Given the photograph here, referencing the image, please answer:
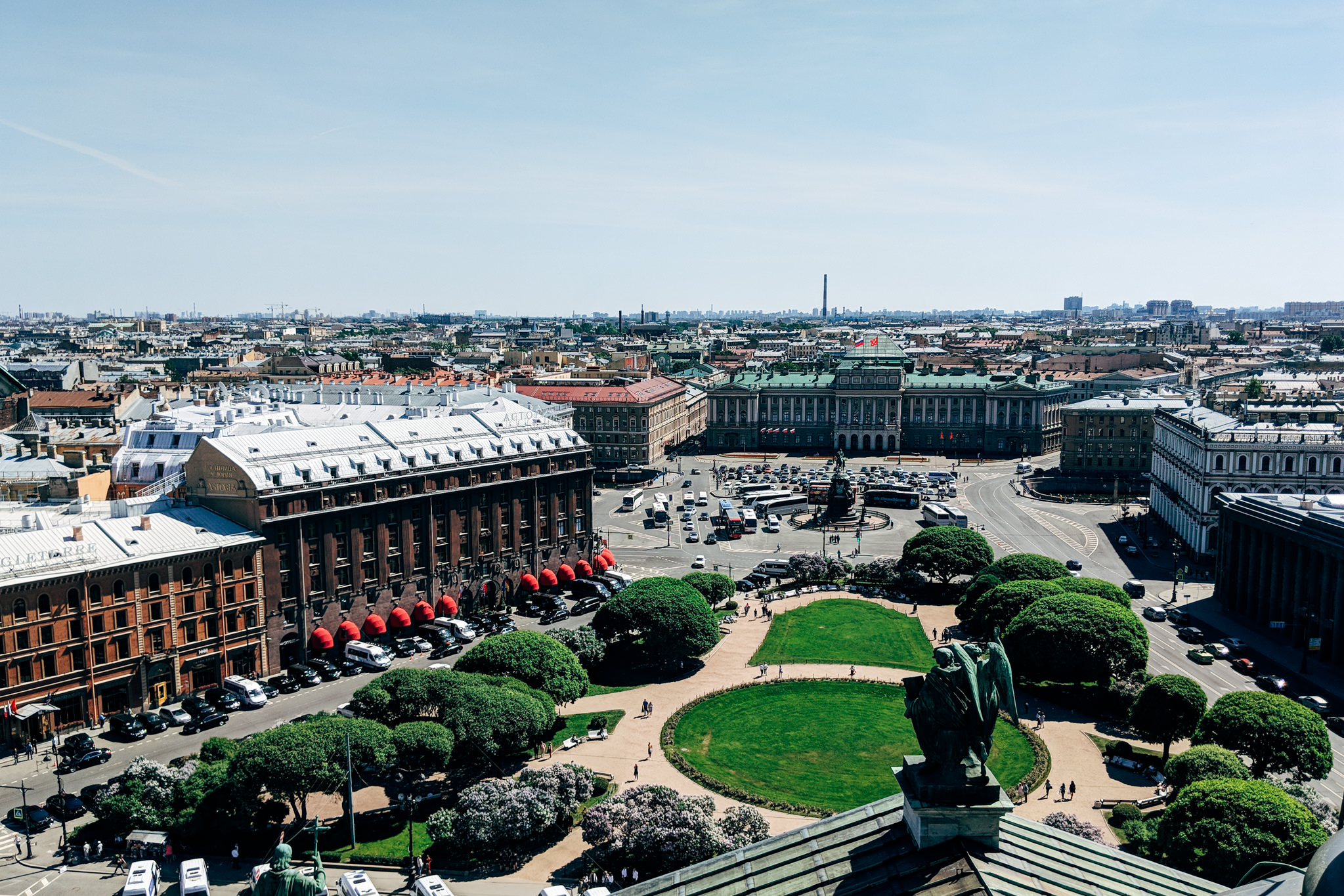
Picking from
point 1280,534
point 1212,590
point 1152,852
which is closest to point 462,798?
point 1152,852

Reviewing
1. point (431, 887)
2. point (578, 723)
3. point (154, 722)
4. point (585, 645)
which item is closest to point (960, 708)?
point (431, 887)

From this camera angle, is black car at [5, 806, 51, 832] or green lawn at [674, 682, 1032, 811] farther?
green lawn at [674, 682, 1032, 811]

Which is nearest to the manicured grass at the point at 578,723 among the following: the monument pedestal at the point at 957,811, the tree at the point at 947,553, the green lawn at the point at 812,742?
the green lawn at the point at 812,742

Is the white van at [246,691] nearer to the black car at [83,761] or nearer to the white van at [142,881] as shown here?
the black car at [83,761]

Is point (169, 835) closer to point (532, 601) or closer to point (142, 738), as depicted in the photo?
point (142, 738)

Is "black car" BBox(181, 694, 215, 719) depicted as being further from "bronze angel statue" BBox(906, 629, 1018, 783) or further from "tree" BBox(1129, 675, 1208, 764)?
"bronze angel statue" BBox(906, 629, 1018, 783)

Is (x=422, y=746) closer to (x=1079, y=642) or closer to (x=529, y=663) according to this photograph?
(x=529, y=663)

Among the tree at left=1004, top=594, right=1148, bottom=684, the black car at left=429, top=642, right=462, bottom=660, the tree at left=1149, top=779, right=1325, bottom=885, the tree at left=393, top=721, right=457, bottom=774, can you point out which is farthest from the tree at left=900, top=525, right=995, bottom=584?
the tree at left=393, top=721, right=457, bottom=774
